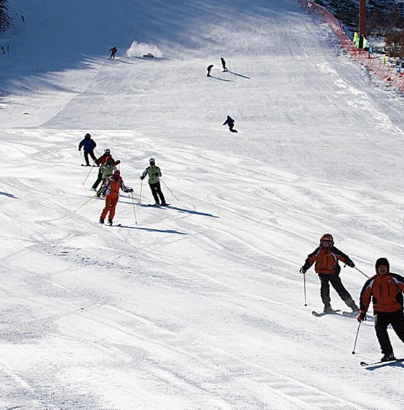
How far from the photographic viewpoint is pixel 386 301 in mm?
8117

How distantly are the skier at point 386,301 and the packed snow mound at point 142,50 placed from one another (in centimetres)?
3965

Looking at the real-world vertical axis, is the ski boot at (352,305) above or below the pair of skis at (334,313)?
above

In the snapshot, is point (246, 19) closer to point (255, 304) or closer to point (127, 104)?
point (127, 104)

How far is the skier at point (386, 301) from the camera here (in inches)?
317

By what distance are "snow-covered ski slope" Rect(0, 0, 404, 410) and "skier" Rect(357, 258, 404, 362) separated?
37 centimetres

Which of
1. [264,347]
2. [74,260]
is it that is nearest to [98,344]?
[264,347]

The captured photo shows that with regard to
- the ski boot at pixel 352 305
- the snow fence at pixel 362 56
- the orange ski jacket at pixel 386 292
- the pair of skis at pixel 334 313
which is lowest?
the pair of skis at pixel 334 313

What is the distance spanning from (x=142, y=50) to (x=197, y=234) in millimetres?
34606

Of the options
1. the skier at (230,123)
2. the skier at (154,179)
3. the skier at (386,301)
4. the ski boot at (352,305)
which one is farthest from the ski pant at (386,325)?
the skier at (230,123)

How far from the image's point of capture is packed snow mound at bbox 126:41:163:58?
153 feet

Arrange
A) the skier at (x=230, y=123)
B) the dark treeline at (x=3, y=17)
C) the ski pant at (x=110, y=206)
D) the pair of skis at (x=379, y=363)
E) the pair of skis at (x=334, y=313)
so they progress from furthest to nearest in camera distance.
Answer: the dark treeline at (x=3, y=17) < the skier at (x=230, y=123) < the ski pant at (x=110, y=206) < the pair of skis at (x=334, y=313) < the pair of skis at (x=379, y=363)

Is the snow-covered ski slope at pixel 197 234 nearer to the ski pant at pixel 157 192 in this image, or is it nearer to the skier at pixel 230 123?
the ski pant at pixel 157 192

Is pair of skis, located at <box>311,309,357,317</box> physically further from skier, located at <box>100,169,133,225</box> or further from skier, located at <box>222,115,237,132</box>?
skier, located at <box>222,115,237,132</box>

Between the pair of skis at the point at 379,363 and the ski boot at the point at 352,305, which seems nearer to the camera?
the pair of skis at the point at 379,363
